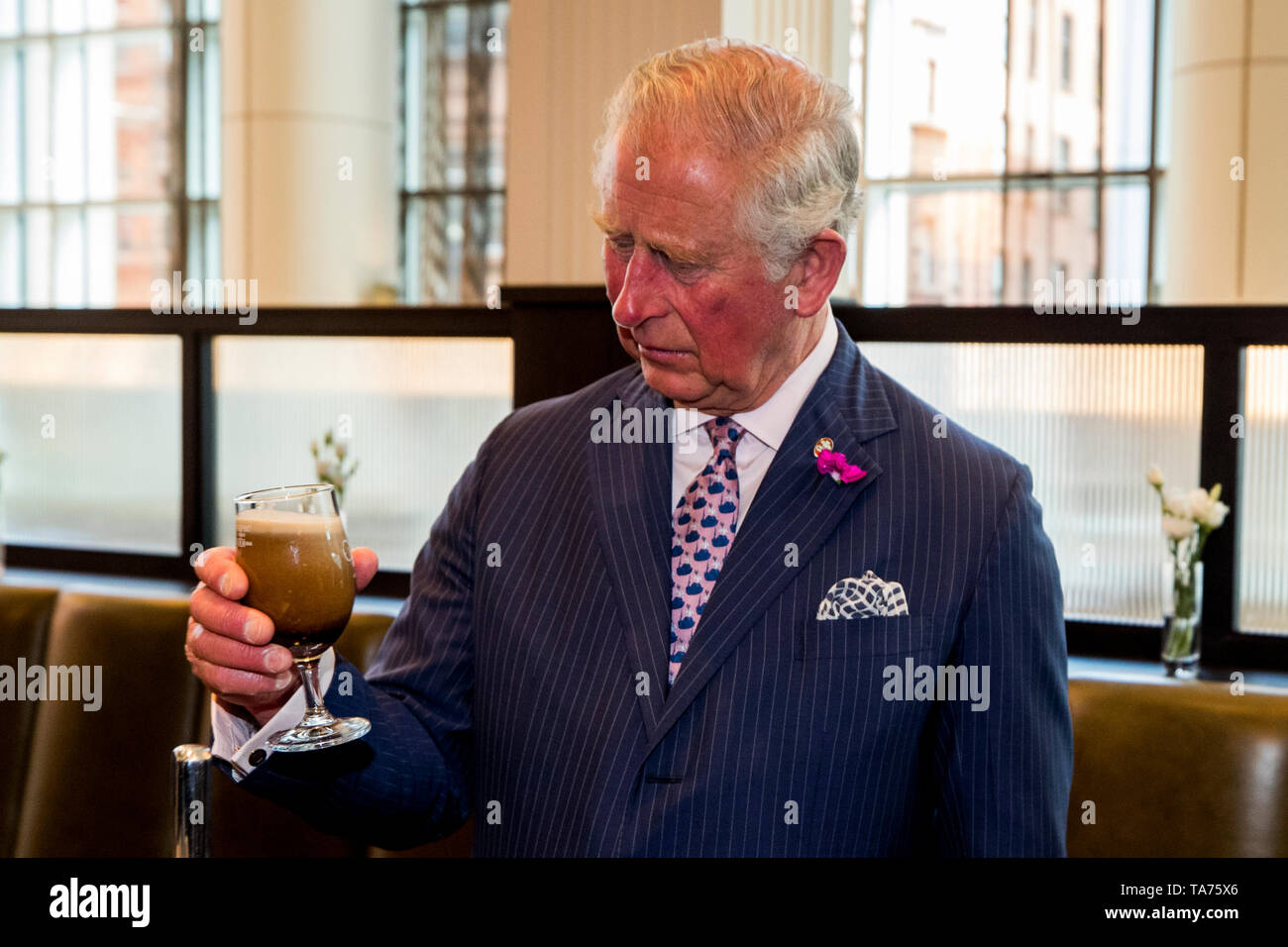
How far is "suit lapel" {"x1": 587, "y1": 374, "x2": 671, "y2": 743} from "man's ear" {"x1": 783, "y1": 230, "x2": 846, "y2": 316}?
0.19 meters

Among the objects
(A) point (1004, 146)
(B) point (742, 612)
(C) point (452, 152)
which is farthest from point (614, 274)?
(C) point (452, 152)

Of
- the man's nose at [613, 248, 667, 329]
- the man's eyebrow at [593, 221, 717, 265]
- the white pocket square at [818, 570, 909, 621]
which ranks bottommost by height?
the white pocket square at [818, 570, 909, 621]

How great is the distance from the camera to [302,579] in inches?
42.7

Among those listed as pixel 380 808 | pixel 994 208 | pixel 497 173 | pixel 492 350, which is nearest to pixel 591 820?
pixel 380 808

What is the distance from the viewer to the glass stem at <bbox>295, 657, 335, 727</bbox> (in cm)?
112

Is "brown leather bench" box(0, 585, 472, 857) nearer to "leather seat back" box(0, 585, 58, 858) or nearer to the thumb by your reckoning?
"leather seat back" box(0, 585, 58, 858)

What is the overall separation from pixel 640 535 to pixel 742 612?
0.14 metres

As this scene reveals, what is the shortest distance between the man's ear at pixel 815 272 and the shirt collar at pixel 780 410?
83 mm

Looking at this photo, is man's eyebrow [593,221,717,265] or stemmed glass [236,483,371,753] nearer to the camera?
stemmed glass [236,483,371,753]

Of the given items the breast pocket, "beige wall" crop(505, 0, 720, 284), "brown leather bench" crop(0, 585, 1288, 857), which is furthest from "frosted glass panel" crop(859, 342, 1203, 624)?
the breast pocket

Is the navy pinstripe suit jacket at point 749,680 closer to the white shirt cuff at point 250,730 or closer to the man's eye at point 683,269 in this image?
the white shirt cuff at point 250,730

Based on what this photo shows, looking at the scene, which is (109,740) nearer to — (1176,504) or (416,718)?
(416,718)

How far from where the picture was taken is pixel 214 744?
3.99ft

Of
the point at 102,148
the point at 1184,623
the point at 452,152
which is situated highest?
the point at 102,148
